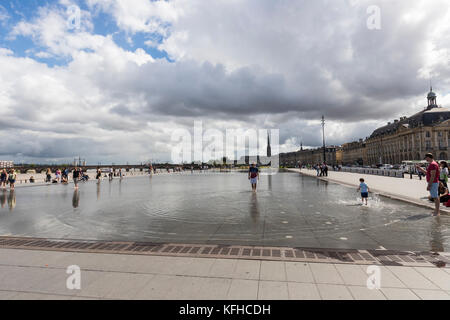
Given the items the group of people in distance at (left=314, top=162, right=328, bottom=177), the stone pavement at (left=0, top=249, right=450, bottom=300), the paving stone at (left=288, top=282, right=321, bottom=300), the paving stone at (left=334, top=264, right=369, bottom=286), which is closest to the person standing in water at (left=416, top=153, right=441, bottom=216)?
the stone pavement at (left=0, top=249, right=450, bottom=300)

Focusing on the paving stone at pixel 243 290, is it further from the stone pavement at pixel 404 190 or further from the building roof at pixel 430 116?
the building roof at pixel 430 116

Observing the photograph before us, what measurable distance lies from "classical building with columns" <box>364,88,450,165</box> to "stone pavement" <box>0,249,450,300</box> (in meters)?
111

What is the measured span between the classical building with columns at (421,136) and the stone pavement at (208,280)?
111 meters

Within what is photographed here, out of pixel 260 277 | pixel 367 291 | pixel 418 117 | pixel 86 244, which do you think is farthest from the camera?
pixel 418 117

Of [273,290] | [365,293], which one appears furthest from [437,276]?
[273,290]

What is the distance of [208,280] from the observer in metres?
3.61

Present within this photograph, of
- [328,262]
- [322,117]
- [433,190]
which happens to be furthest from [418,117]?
[328,262]

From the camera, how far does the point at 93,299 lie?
316 centimetres

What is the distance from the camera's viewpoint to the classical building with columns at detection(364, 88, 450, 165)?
89.9m

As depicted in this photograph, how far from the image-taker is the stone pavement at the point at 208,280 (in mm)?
3213

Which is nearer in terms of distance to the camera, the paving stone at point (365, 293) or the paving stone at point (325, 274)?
the paving stone at point (365, 293)

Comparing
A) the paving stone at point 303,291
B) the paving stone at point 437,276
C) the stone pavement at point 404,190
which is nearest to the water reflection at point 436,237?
the paving stone at point 437,276
